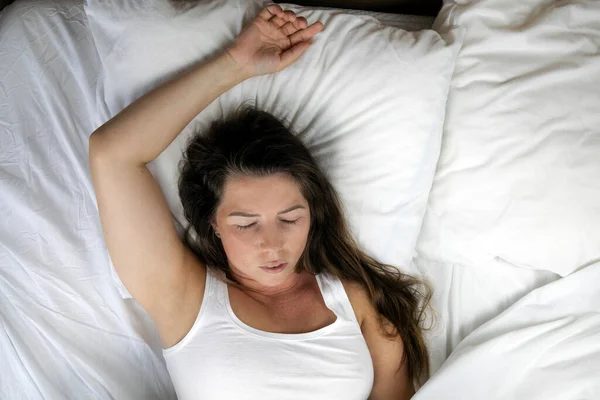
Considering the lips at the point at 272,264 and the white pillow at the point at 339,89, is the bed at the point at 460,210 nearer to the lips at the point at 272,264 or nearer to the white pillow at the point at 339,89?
the white pillow at the point at 339,89

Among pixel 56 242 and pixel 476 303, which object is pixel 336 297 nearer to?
pixel 476 303

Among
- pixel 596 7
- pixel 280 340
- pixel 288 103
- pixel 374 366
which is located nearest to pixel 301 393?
pixel 280 340

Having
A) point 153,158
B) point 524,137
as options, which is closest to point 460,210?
point 524,137

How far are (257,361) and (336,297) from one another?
0.83 ft

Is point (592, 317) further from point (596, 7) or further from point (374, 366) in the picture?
point (596, 7)

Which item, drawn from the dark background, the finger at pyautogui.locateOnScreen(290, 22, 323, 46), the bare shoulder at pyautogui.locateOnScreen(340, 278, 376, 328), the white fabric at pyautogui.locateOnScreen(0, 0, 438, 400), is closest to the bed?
the white fabric at pyautogui.locateOnScreen(0, 0, 438, 400)

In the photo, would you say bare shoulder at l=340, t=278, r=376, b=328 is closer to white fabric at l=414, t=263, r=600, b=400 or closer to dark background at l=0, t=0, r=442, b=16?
white fabric at l=414, t=263, r=600, b=400

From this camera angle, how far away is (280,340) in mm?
1398

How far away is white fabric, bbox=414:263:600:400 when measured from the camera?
1.46 metres

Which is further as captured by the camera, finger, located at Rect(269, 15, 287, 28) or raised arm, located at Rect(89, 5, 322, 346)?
finger, located at Rect(269, 15, 287, 28)

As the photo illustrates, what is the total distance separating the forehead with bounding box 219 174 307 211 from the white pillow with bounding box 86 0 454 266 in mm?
187

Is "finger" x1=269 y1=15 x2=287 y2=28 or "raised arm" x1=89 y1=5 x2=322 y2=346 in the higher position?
"finger" x1=269 y1=15 x2=287 y2=28

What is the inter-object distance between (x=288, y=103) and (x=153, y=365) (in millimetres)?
710

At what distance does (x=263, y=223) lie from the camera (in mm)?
1337
